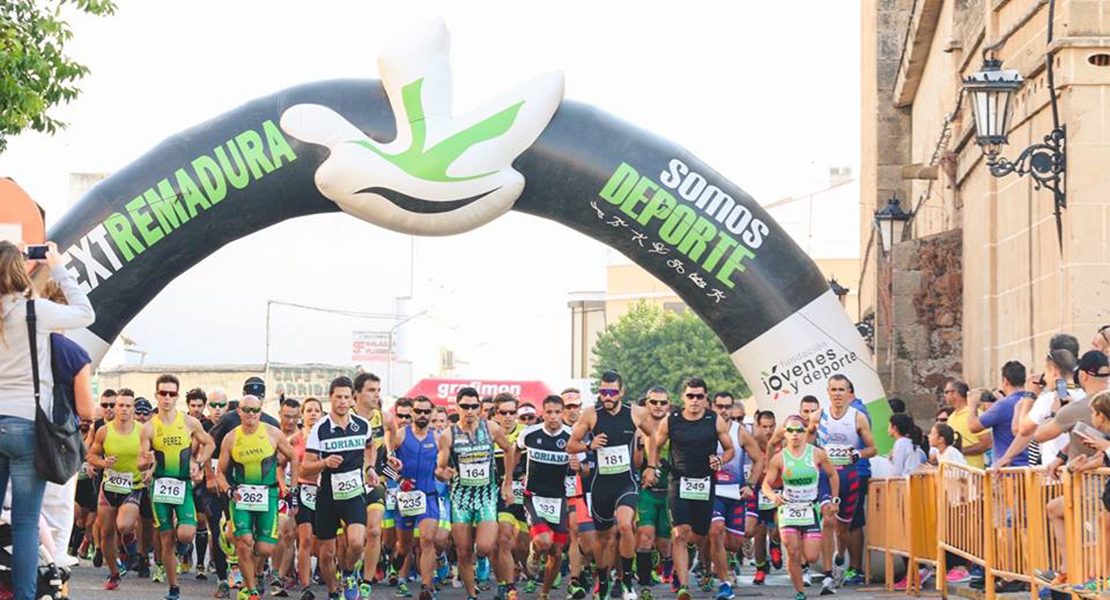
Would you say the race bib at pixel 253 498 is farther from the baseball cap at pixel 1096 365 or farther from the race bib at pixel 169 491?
the baseball cap at pixel 1096 365

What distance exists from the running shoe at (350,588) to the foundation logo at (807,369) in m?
5.14

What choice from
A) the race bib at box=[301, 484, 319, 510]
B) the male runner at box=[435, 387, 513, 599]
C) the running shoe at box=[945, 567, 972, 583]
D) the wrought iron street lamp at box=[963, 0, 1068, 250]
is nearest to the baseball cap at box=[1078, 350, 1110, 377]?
the wrought iron street lamp at box=[963, 0, 1068, 250]

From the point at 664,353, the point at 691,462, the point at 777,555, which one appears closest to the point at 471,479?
the point at 691,462

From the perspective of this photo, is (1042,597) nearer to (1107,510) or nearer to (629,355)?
(1107,510)

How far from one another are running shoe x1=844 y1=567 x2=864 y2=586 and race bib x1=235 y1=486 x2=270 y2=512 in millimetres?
5233

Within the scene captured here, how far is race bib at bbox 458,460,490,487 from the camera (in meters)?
15.6

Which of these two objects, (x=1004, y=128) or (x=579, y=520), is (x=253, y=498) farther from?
(x=1004, y=128)

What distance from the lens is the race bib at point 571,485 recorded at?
15375mm

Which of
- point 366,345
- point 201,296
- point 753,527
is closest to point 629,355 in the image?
point 366,345

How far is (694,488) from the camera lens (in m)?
15.3

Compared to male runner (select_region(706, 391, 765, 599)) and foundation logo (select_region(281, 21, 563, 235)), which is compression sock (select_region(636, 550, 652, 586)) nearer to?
male runner (select_region(706, 391, 765, 599))

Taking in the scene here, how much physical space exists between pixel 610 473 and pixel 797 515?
161cm

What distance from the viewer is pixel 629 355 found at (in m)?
76.9

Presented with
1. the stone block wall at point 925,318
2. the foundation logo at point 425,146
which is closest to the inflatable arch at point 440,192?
the foundation logo at point 425,146
